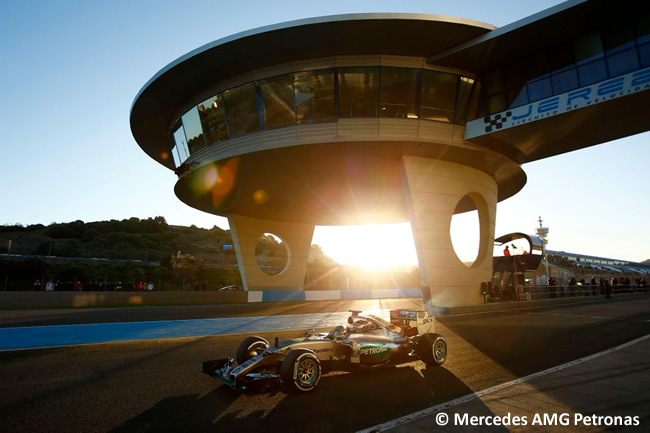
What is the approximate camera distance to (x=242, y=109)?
2234cm

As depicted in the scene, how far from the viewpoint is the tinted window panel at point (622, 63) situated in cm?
1790

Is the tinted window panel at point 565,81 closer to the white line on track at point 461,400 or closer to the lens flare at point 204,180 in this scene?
the white line on track at point 461,400

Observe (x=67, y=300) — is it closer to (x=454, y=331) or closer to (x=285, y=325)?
(x=285, y=325)

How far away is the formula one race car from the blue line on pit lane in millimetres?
6657

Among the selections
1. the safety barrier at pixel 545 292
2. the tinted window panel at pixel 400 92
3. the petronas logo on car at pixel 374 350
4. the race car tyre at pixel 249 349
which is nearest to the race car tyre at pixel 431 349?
the petronas logo on car at pixel 374 350

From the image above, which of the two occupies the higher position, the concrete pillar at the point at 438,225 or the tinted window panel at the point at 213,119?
the tinted window panel at the point at 213,119

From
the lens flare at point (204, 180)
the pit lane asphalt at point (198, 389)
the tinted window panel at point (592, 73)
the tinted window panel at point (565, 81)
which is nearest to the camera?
the pit lane asphalt at point (198, 389)

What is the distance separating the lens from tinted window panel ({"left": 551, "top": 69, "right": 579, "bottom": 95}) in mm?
19391

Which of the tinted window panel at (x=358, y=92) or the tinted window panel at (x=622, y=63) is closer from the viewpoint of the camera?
the tinted window panel at (x=622, y=63)

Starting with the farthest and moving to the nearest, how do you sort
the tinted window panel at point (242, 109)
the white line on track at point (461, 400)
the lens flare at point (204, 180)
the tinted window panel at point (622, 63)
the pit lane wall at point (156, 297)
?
the pit lane wall at point (156, 297) → the lens flare at point (204, 180) → the tinted window panel at point (242, 109) → the tinted window panel at point (622, 63) → the white line on track at point (461, 400)

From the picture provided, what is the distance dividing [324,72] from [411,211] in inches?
367

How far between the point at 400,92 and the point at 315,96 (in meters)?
4.58

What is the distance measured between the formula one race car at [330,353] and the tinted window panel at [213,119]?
17286 millimetres

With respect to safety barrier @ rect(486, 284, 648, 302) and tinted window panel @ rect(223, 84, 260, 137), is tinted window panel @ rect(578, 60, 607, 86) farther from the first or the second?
tinted window panel @ rect(223, 84, 260, 137)
